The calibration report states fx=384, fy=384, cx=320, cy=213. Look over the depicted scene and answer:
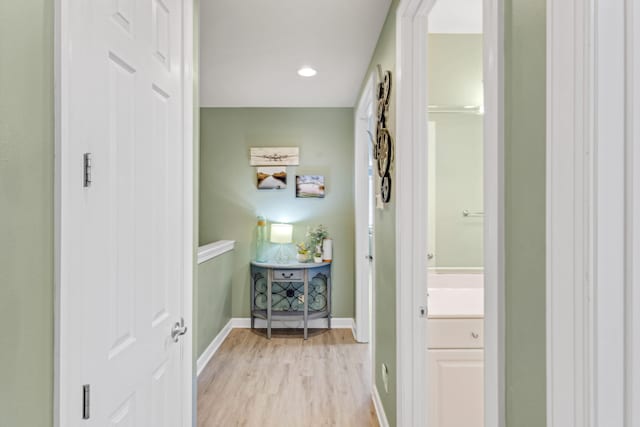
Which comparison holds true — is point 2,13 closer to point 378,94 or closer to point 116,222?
point 116,222

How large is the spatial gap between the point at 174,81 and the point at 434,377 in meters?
1.72

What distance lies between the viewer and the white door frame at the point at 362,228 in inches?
156

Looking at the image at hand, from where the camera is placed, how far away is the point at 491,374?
0.88 metres

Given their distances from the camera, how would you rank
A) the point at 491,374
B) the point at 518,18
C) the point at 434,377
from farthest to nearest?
the point at 434,377, the point at 491,374, the point at 518,18

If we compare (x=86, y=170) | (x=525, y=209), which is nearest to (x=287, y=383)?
(x=86, y=170)

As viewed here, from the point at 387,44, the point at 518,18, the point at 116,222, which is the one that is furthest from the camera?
the point at 387,44

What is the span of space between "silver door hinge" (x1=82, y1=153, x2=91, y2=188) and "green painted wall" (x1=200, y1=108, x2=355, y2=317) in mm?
3568

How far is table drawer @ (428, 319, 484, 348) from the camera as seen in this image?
6.02ft

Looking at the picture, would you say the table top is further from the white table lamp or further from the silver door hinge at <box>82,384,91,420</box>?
the silver door hinge at <box>82,384,91,420</box>

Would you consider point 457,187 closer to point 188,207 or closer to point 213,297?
point 188,207

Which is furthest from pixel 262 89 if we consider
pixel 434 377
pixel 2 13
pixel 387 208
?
pixel 2 13

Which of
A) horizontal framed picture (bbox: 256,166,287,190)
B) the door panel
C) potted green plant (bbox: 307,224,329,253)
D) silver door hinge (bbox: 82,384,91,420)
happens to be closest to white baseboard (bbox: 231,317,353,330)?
potted green plant (bbox: 307,224,329,253)

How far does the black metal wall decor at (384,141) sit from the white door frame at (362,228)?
55.9 inches
